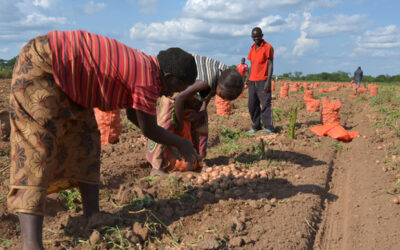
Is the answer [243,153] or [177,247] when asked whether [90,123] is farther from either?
[243,153]

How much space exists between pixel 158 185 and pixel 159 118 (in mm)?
797

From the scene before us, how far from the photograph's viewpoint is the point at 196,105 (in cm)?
385

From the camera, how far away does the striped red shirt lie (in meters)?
1.89

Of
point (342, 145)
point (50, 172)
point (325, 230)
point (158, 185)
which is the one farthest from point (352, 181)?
point (50, 172)

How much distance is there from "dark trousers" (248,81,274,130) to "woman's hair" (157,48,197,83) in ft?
14.1

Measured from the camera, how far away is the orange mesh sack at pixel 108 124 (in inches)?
196

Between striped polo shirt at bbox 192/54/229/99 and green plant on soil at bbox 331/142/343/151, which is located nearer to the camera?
striped polo shirt at bbox 192/54/229/99

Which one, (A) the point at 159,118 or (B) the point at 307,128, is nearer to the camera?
(A) the point at 159,118

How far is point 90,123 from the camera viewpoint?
224 cm

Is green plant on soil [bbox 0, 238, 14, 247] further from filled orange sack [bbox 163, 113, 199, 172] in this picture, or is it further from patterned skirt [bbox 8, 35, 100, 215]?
filled orange sack [bbox 163, 113, 199, 172]

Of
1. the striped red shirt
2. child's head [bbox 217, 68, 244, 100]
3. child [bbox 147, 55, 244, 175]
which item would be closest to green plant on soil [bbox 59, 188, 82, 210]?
child [bbox 147, 55, 244, 175]

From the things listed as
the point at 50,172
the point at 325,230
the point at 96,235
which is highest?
the point at 50,172

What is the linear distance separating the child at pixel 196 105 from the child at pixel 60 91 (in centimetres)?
133

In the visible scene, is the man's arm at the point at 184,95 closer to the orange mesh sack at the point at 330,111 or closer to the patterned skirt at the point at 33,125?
the patterned skirt at the point at 33,125
